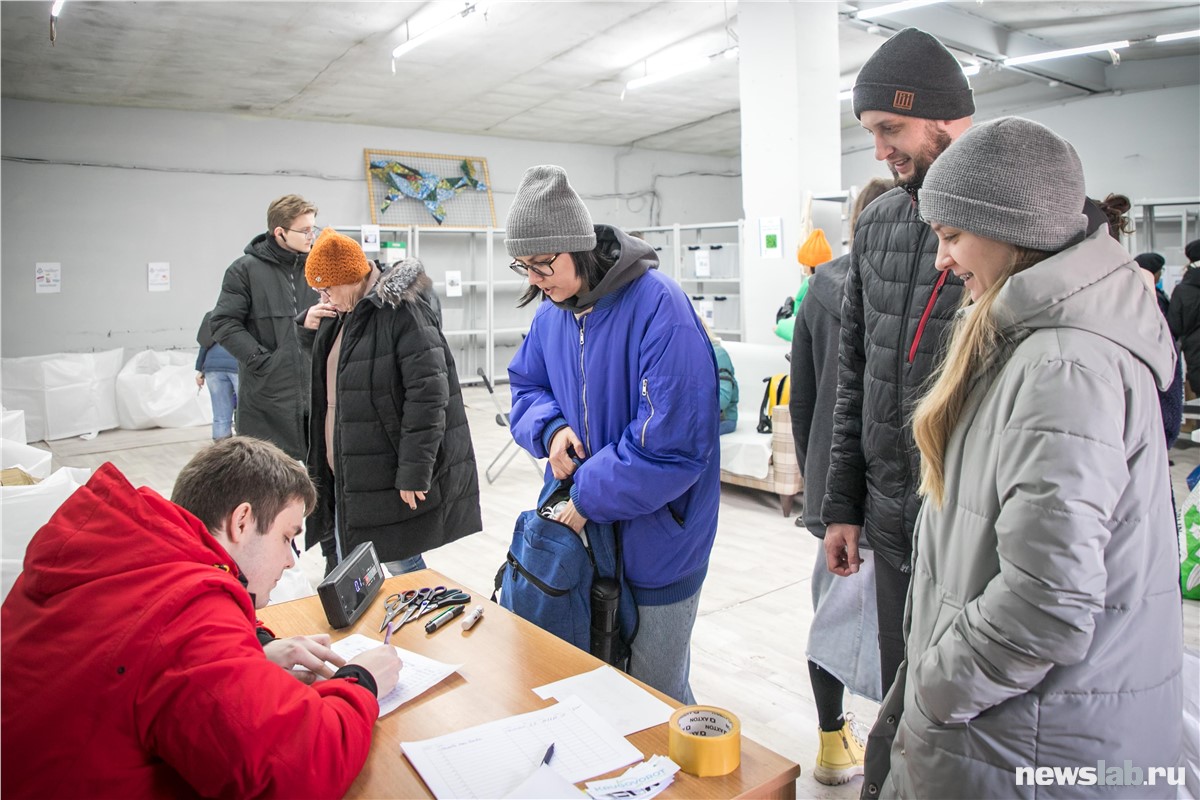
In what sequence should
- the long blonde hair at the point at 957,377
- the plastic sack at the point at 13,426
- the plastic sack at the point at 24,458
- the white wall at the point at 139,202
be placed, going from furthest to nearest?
1. the white wall at the point at 139,202
2. the plastic sack at the point at 13,426
3. the plastic sack at the point at 24,458
4. the long blonde hair at the point at 957,377

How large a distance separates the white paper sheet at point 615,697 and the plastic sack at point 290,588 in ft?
6.39

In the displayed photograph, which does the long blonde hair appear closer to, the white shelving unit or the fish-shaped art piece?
the white shelving unit

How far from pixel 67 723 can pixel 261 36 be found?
23.6ft

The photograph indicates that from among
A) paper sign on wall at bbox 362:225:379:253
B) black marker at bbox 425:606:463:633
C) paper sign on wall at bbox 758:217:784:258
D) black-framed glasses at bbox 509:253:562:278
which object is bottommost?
black marker at bbox 425:606:463:633

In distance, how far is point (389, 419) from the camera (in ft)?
9.43

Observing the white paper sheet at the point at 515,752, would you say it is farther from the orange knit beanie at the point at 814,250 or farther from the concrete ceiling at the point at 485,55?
the concrete ceiling at the point at 485,55

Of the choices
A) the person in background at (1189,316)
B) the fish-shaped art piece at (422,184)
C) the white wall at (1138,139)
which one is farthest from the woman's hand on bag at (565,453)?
the fish-shaped art piece at (422,184)

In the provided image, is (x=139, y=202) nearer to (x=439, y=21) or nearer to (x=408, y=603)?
(x=439, y=21)

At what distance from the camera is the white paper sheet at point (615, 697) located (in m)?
1.39

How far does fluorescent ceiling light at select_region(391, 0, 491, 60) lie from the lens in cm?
654

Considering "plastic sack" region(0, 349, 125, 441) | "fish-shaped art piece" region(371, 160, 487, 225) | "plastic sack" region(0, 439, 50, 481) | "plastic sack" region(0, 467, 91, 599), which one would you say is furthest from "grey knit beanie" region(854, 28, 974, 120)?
"fish-shaped art piece" region(371, 160, 487, 225)

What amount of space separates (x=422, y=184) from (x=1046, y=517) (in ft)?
37.0

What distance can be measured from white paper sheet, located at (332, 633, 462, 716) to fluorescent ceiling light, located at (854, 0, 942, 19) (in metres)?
6.55

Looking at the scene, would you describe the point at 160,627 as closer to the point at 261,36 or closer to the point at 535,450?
the point at 535,450
